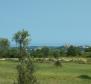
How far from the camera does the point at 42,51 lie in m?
86.4

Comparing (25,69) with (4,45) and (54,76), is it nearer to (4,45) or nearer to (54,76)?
(54,76)

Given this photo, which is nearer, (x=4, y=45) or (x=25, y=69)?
(x=25, y=69)

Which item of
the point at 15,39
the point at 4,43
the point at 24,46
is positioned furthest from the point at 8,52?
the point at 24,46

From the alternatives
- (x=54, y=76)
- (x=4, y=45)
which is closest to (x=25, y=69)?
(x=54, y=76)

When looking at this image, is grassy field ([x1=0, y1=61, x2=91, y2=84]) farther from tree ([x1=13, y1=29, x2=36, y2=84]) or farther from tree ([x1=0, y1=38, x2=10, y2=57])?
tree ([x1=0, y1=38, x2=10, y2=57])

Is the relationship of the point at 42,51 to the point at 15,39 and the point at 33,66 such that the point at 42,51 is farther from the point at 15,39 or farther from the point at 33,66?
the point at 33,66

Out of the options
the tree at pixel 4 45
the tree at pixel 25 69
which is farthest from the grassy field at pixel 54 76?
the tree at pixel 4 45

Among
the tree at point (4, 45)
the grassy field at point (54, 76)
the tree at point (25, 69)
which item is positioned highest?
the tree at point (4, 45)

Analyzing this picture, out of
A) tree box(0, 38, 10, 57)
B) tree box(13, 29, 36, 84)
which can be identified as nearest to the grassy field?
tree box(13, 29, 36, 84)

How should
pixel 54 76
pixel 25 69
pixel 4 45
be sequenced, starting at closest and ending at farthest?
pixel 25 69, pixel 54 76, pixel 4 45

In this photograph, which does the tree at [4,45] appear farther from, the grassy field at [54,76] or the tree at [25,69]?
the tree at [25,69]

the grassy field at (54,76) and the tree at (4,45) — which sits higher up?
the tree at (4,45)

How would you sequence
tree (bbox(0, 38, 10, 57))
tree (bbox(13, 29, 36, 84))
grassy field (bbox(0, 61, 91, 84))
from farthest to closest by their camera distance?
tree (bbox(0, 38, 10, 57)) < grassy field (bbox(0, 61, 91, 84)) < tree (bbox(13, 29, 36, 84))

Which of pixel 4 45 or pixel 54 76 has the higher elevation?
pixel 4 45
